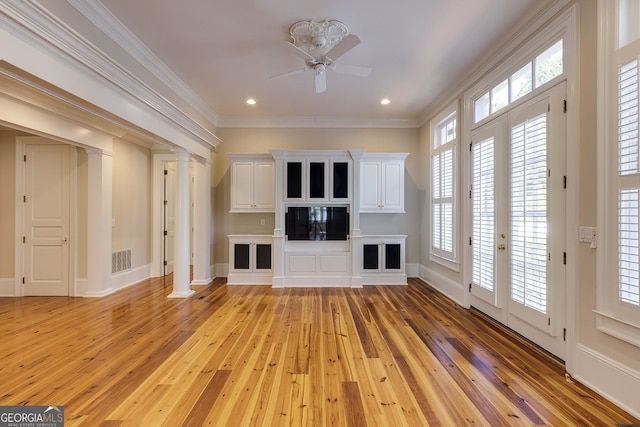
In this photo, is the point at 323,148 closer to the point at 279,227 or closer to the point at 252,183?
the point at 252,183

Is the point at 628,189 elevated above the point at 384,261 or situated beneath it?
elevated above

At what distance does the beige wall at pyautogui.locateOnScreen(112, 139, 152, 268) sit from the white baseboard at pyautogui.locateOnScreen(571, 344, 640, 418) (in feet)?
21.0

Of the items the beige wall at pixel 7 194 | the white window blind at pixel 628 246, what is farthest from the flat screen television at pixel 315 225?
the beige wall at pixel 7 194

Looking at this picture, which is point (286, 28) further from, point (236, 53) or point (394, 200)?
point (394, 200)

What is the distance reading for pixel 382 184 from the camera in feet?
17.8

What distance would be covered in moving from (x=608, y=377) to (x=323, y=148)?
16.1ft

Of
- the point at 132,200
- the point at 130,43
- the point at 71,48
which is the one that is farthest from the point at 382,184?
the point at 132,200

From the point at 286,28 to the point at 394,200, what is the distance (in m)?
3.53

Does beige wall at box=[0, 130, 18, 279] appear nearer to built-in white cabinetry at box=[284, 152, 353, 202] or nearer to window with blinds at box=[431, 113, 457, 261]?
built-in white cabinetry at box=[284, 152, 353, 202]

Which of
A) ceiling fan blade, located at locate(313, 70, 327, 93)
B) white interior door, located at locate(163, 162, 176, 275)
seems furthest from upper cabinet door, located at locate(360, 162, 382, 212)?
white interior door, located at locate(163, 162, 176, 275)

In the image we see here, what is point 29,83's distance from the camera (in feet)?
7.13

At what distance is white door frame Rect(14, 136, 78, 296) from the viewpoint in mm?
4438

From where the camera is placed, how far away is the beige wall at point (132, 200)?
5091 millimetres

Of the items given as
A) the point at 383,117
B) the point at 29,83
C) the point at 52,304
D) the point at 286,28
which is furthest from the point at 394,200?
the point at 52,304
